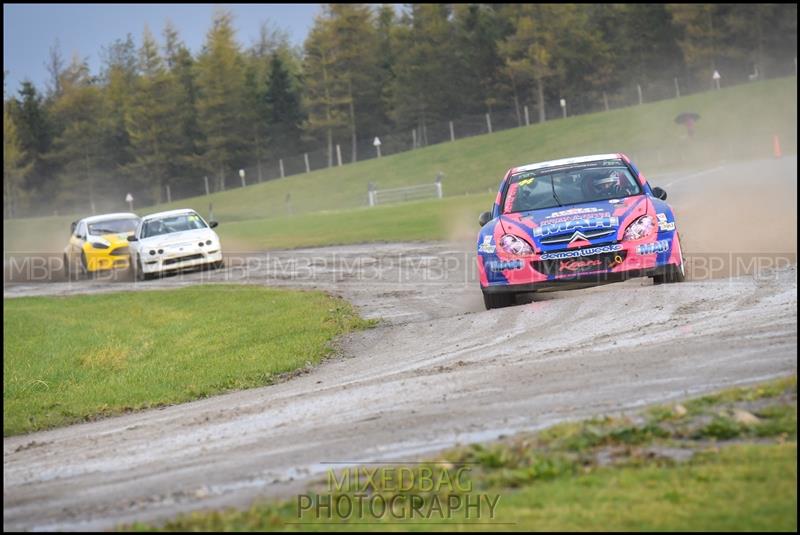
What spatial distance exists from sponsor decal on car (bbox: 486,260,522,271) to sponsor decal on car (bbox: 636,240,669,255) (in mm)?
1239

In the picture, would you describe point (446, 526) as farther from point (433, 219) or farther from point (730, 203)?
point (433, 219)

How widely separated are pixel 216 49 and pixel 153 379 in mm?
80843

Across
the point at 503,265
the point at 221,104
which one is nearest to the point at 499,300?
the point at 503,265

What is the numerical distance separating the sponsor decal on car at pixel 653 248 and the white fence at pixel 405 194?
41.2 metres

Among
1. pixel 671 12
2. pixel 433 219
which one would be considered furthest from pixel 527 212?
pixel 671 12

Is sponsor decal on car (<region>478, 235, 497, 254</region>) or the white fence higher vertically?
the white fence

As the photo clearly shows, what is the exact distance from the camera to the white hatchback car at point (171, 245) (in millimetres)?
24312

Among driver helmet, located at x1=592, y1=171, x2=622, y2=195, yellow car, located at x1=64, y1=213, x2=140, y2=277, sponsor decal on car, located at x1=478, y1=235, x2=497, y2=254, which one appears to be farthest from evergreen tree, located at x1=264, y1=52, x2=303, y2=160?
sponsor decal on car, located at x1=478, y1=235, x2=497, y2=254

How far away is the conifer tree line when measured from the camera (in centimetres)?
7838

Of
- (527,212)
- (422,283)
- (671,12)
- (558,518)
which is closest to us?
(558,518)

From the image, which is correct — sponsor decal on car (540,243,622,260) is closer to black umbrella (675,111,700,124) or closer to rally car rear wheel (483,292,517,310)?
rally car rear wheel (483,292,517,310)

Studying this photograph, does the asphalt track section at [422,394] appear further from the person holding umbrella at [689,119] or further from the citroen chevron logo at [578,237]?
the person holding umbrella at [689,119]

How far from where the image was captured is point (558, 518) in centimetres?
479

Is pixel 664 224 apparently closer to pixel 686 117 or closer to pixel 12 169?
pixel 686 117
